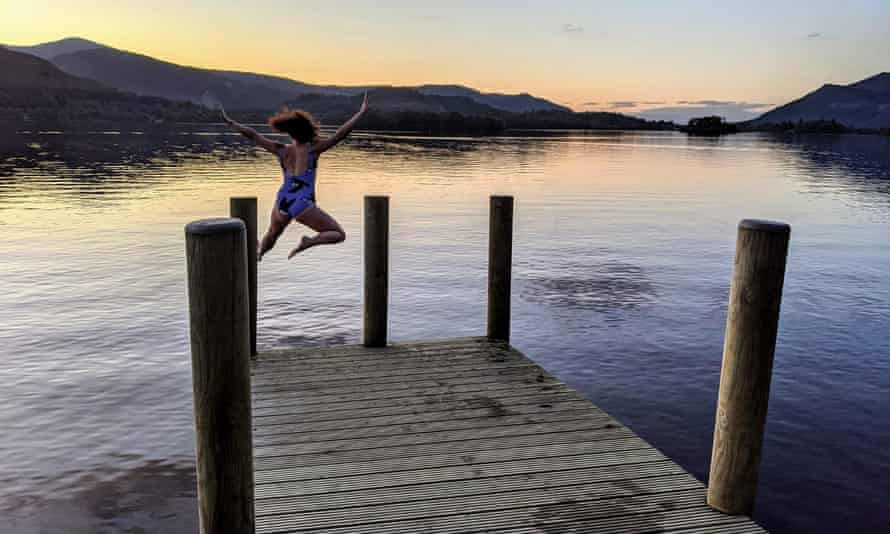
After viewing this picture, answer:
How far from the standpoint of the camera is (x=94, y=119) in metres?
175

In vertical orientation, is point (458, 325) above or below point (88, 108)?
below

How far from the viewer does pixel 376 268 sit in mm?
9555

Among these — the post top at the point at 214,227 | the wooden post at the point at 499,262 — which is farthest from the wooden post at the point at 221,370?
the wooden post at the point at 499,262

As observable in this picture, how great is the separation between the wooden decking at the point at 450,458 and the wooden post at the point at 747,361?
26cm

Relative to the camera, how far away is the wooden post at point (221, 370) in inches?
155

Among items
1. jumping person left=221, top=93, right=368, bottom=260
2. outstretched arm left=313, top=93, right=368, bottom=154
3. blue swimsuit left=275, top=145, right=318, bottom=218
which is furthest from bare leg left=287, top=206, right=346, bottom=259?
outstretched arm left=313, top=93, right=368, bottom=154

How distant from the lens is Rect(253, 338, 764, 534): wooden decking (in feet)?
17.6

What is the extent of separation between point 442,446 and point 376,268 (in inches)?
138

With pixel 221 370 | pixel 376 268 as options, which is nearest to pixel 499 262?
pixel 376 268

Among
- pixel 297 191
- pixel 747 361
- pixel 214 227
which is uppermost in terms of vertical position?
pixel 214 227

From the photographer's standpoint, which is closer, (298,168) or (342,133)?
(342,133)

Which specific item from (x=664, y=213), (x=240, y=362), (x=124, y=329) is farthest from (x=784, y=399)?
(x=664, y=213)

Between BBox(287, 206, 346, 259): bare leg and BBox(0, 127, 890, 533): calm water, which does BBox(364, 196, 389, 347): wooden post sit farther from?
Result: BBox(0, 127, 890, 533): calm water

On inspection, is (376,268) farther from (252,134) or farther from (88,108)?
(88,108)
